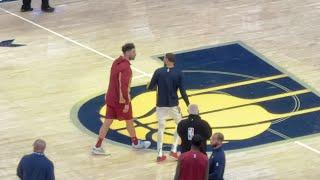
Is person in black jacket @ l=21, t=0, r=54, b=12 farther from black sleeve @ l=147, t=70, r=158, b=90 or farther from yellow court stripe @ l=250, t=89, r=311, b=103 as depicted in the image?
black sleeve @ l=147, t=70, r=158, b=90

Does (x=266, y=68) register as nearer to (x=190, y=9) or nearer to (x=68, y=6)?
(x=190, y=9)

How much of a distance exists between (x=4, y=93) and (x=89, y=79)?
167cm

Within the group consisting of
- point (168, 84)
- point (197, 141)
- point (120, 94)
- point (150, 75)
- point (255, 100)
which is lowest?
point (150, 75)

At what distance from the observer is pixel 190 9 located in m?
24.3

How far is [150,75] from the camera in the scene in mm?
19969

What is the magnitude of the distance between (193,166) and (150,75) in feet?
23.9

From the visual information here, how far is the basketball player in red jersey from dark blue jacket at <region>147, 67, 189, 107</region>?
409mm

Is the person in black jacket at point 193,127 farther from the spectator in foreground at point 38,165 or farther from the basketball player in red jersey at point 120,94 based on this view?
the spectator in foreground at point 38,165

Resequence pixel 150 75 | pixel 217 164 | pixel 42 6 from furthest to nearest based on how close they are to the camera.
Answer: pixel 42 6 < pixel 150 75 < pixel 217 164

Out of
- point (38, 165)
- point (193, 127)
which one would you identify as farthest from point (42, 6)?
point (38, 165)

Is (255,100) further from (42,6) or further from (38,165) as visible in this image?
(42,6)

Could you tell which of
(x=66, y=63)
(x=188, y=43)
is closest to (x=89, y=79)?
(x=66, y=63)

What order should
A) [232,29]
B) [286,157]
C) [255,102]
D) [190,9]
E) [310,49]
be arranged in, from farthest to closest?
[190,9]
[232,29]
[310,49]
[255,102]
[286,157]

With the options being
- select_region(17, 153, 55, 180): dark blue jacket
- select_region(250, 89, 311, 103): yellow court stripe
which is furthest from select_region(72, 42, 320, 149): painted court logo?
select_region(17, 153, 55, 180): dark blue jacket
